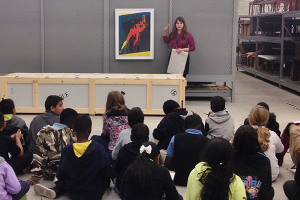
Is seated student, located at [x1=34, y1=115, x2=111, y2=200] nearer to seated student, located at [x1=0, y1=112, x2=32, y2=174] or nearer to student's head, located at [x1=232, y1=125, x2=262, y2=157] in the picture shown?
seated student, located at [x1=0, y1=112, x2=32, y2=174]

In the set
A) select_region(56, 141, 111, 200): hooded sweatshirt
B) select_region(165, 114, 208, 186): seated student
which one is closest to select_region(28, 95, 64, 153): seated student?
select_region(56, 141, 111, 200): hooded sweatshirt

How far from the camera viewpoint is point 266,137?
5172mm

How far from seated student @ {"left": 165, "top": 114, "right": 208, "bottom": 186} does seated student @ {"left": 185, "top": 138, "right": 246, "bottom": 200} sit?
152cm

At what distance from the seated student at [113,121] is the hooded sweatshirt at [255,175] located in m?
2.02

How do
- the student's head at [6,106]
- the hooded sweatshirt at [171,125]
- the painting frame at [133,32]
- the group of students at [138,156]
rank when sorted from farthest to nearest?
the painting frame at [133,32]
the hooded sweatshirt at [171,125]
the student's head at [6,106]
the group of students at [138,156]

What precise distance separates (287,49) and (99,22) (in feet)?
24.0

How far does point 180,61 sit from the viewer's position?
1020 centimetres

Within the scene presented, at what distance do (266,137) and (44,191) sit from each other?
2.61m

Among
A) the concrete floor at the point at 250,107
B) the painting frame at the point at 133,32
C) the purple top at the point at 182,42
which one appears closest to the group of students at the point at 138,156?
the concrete floor at the point at 250,107

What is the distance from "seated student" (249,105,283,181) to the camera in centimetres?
515

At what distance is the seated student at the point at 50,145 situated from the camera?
5105mm

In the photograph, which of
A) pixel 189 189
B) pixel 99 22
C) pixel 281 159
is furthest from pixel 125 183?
pixel 99 22

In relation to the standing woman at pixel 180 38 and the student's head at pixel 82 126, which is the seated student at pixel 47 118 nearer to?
the student's head at pixel 82 126

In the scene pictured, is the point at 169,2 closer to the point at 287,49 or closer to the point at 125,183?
the point at 287,49
